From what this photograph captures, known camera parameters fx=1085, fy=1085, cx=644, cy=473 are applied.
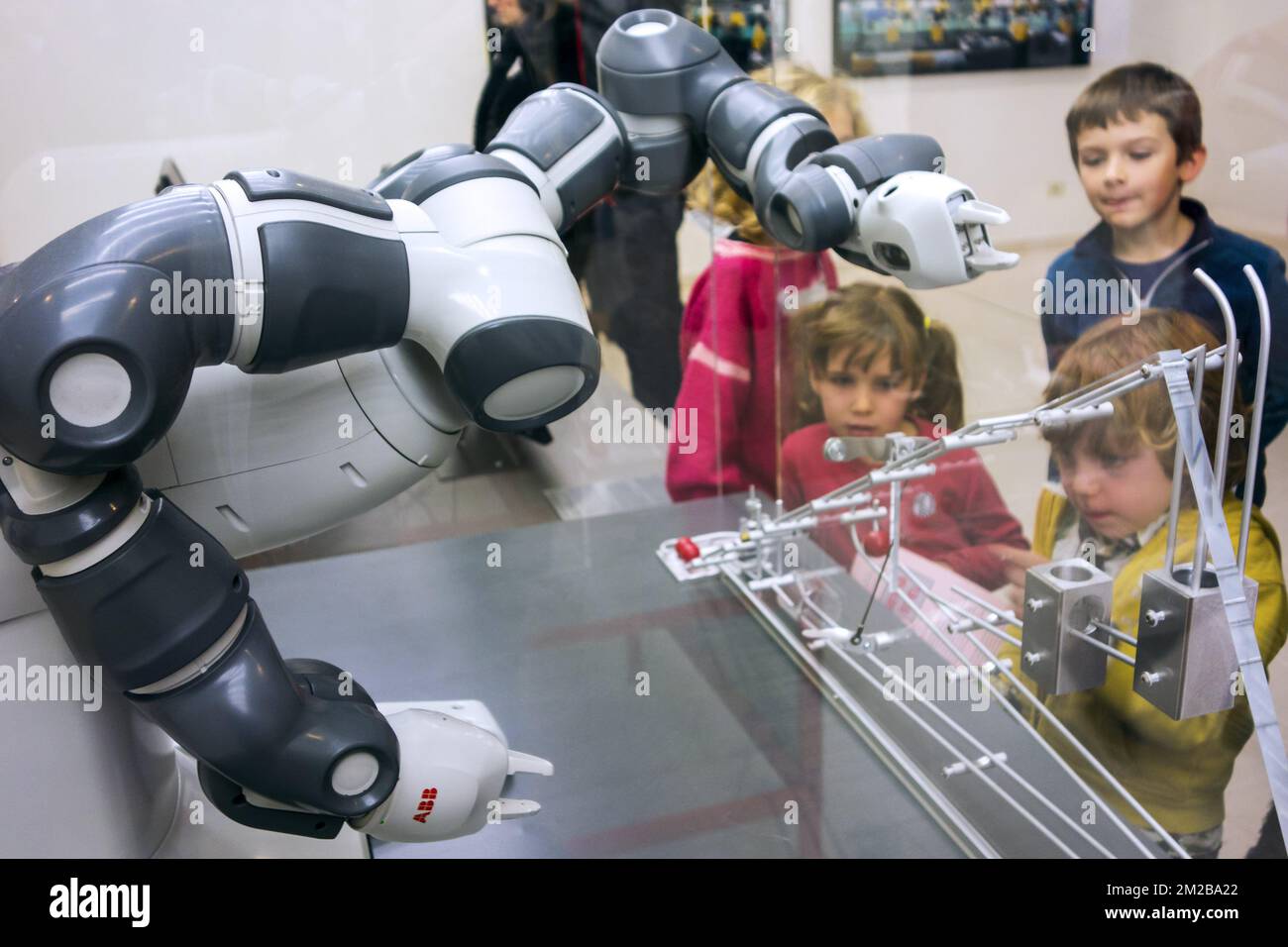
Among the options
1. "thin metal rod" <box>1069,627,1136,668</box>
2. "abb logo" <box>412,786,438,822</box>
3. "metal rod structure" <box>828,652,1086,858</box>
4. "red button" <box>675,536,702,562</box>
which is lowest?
"red button" <box>675,536,702,562</box>

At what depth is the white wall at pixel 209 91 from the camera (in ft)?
4.94

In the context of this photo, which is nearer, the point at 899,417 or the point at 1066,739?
the point at 1066,739

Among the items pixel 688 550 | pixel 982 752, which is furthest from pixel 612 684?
pixel 982 752

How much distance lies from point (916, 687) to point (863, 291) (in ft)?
1.72

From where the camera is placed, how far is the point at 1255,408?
2.41ft

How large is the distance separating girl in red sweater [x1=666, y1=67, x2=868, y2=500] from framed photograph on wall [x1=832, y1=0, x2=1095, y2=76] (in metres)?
0.24

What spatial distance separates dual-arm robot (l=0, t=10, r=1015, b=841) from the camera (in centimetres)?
66

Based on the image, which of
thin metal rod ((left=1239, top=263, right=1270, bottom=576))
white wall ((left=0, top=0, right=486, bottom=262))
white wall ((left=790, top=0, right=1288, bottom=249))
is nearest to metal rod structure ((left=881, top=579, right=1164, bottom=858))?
thin metal rod ((left=1239, top=263, right=1270, bottom=576))

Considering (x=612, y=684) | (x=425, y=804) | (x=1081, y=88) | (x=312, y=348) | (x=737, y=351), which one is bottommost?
(x=612, y=684)

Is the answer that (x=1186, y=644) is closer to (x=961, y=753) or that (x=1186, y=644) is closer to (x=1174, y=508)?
(x=1174, y=508)

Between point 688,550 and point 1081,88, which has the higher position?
point 1081,88

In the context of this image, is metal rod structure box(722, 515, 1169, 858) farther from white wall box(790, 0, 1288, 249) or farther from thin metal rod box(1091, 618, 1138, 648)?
white wall box(790, 0, 1288, 249)

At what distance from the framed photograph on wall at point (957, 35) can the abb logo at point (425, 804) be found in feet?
2.69

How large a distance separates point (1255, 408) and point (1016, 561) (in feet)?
1.14
